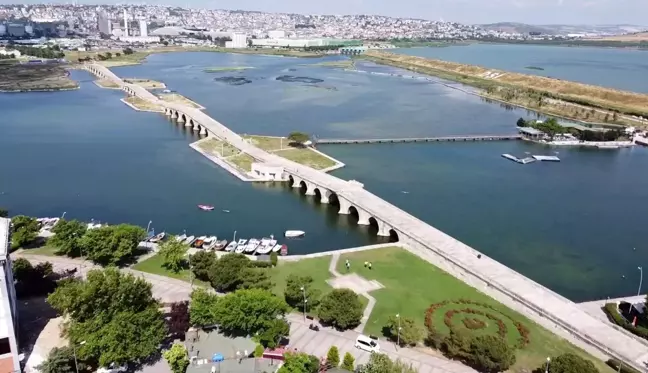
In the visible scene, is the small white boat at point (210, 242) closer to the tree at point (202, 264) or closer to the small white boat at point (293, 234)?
the small white boat at point (293, 234)

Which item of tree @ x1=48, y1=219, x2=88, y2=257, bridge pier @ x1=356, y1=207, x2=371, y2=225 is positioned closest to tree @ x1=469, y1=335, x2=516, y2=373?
bridge pier @ x1=356, y1=207, x2=371, y2=225

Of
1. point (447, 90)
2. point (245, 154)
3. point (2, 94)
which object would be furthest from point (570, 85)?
point (2, 94)

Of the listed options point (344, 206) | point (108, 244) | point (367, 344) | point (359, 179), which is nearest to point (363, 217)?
point (344, 206)

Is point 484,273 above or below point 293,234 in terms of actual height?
above

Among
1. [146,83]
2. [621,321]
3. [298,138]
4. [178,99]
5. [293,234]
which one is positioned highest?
[146,83]

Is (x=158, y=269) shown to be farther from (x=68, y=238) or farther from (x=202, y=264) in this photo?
(x=68, y=238)

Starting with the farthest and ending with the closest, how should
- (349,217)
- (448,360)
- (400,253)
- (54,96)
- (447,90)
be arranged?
(447,90) < (54,96) < (349,217) < (400,253) < (448,360)

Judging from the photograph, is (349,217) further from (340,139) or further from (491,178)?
(340,139)
